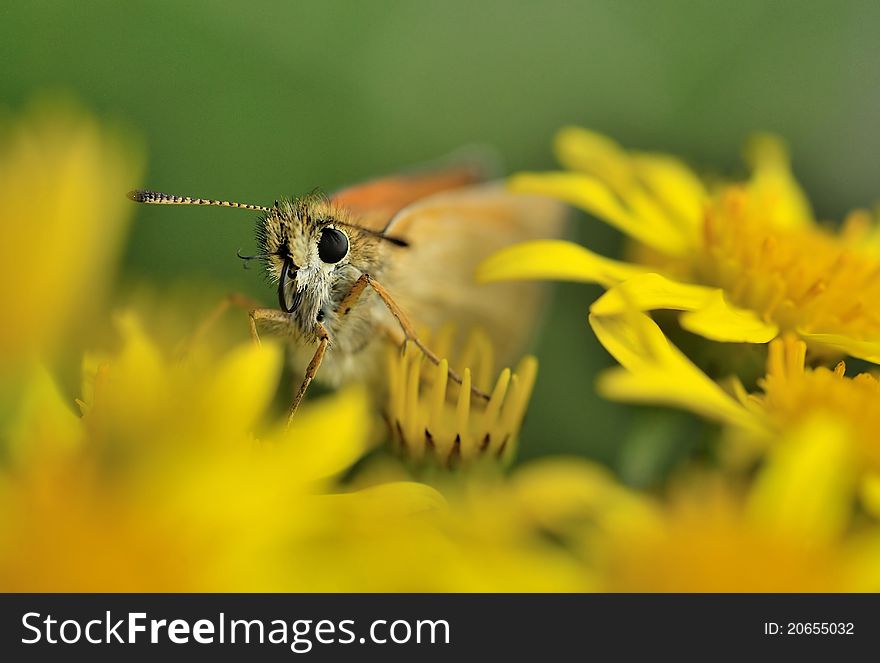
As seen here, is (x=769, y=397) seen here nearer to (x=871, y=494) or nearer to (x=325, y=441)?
(x=871, y=494)

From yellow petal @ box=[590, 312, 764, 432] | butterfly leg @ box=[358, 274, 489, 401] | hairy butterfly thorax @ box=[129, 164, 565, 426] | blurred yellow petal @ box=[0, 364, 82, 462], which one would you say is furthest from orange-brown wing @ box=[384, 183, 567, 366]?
blurred yellow petal @ box=[0, 364, 82, 462]

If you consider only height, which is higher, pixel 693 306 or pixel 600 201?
pixel 600 201

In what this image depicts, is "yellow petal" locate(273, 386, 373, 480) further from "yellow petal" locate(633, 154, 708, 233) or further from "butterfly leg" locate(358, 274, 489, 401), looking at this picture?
"yellow petal" locate(633, 154, 708, 233)

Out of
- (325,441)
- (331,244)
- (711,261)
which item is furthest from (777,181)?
(325,441)

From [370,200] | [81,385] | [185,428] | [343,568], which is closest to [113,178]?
[370,200]

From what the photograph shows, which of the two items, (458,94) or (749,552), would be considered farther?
(458,94)
